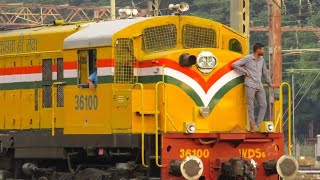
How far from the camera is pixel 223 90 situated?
19859 mm

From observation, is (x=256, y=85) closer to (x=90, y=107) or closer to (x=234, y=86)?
(x=234, y=86)

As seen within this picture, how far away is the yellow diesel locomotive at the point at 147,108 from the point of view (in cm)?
1898

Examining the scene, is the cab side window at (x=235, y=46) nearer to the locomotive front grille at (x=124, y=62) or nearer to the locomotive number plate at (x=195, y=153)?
the locomotive front grille at (x=124, y=62)

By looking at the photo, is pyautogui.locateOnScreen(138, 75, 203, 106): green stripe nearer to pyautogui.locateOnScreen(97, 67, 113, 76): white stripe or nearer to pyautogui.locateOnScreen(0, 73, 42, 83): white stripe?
pyautogui.locateOnScreen(97, 67, 113, 76): white stripe

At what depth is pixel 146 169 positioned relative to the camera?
62.2 ft

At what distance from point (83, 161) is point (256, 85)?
3.66m

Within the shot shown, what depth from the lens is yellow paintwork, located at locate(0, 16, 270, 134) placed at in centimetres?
1903

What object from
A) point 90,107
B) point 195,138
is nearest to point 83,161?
point 90,107

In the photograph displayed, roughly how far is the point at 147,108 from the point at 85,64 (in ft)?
5.42

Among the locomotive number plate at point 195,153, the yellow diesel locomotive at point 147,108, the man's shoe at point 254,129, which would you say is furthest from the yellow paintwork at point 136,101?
the locomotive number plate at point 195,153

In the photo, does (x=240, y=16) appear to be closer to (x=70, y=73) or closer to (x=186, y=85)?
(x=70, y=73)

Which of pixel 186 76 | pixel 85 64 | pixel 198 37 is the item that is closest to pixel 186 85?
pixel 186 76

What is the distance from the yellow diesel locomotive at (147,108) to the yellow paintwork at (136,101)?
2 cm

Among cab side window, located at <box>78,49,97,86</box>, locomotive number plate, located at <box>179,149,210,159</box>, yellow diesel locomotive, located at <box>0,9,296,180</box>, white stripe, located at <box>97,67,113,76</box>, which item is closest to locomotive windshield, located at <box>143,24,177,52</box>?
yellow diesel locomotive, located at <box>0,9,296,180</box>
